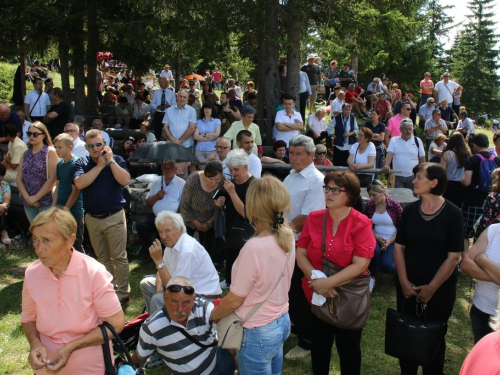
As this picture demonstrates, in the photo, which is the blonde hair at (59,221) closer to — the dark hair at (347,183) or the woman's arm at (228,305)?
the woman's arm at (228,305)

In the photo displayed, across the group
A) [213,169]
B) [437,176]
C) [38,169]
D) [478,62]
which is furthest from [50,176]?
[478,62]

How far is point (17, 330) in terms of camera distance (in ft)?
17.5

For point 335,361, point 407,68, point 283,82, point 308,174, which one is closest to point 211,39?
point 283,82

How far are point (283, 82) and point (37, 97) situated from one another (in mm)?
5687

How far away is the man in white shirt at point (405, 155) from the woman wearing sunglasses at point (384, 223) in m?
2.26

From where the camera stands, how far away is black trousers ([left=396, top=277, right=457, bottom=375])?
4027mm

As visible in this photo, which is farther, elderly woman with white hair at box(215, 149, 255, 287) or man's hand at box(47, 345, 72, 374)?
elderly woman with white hair at box(215, 149, 255, 287)

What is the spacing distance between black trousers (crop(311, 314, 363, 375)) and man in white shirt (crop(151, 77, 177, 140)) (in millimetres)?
8342

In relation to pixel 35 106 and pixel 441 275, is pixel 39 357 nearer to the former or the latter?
pixel 441 275

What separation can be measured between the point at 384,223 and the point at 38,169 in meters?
4.27

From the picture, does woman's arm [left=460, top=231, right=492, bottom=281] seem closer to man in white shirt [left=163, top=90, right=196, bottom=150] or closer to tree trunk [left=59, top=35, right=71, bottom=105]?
man in white shirt [left=163, top=90, right=196, bottom=150]

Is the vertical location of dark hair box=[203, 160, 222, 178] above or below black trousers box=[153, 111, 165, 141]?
below

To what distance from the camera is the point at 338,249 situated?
12.1 feet

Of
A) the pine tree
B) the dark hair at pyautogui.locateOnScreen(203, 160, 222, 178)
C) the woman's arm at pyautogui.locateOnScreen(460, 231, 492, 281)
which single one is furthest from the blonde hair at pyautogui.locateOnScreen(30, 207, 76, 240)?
the pine tree
